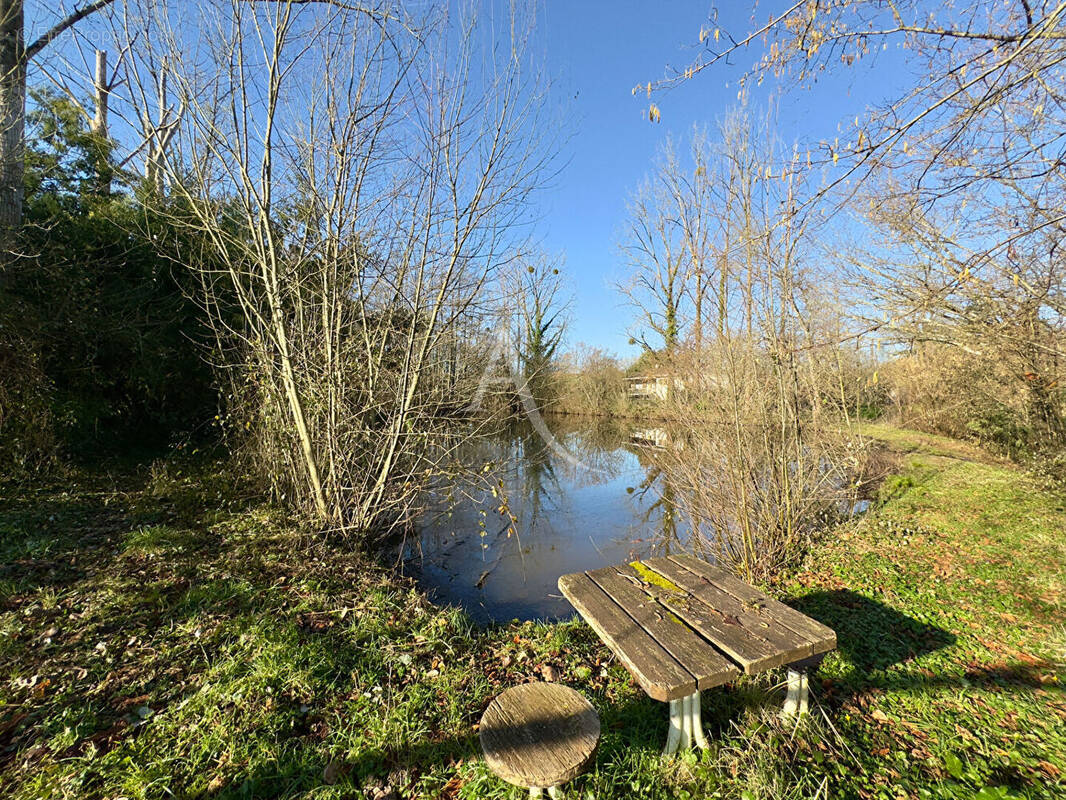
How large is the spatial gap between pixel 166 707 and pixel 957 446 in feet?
47.5

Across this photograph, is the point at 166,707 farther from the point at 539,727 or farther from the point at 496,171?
the point at 496,171

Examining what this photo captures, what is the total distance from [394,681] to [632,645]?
1469 mm

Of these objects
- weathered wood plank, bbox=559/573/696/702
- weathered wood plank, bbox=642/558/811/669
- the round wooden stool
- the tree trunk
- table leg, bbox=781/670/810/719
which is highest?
the tree trunk

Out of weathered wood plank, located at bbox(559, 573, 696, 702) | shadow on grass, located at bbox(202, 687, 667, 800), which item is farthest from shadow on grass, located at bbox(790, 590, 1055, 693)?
weathered wood plank, located at bbox(559, 573, 696, 702)

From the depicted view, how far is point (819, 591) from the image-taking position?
3.62 meters

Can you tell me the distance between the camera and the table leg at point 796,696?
2125mm

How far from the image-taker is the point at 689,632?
193 centimetres

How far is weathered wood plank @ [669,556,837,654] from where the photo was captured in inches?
71.9

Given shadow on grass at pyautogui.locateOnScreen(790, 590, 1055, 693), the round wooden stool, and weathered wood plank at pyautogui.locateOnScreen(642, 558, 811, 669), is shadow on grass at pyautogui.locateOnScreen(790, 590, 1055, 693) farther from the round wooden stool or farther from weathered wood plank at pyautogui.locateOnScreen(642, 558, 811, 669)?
the round wooden stool

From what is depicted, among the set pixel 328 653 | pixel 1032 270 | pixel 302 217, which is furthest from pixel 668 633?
pixel 1032 270

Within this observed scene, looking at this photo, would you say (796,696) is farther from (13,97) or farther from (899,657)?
(13,97)

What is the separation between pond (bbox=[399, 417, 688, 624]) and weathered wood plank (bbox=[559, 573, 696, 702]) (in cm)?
139

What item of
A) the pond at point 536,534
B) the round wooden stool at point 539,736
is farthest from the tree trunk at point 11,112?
the round wooden stool at point 539,736

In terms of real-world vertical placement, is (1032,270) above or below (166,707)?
above
